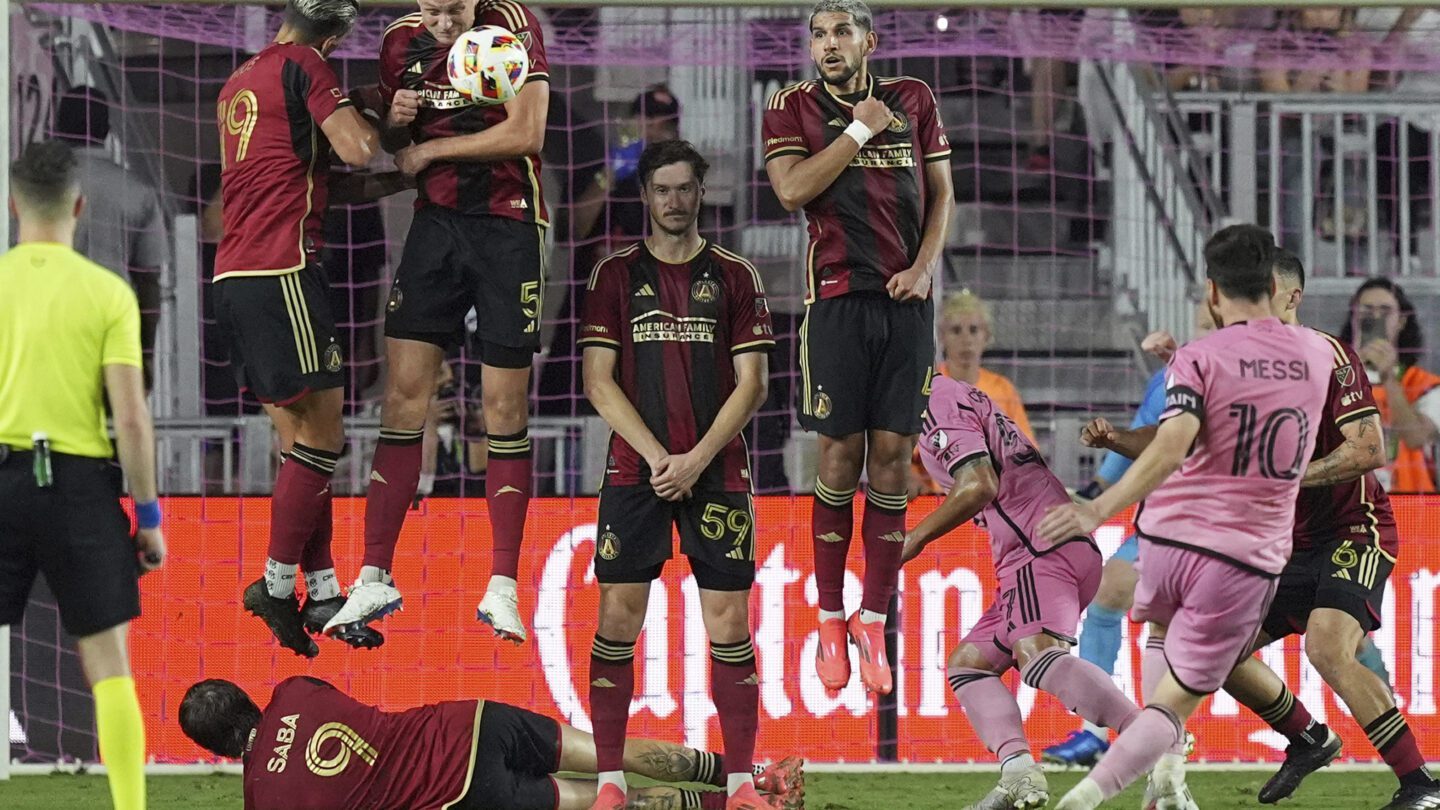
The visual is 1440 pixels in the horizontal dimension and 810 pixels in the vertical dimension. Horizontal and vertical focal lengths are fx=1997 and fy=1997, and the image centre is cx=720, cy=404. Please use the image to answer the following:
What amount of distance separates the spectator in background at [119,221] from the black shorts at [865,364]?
455 cm

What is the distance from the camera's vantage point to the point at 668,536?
7316 millimetres

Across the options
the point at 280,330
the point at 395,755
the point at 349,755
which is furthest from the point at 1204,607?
the point at 280,330

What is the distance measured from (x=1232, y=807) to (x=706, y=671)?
8.61 ft

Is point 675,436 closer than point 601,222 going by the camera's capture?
Yes

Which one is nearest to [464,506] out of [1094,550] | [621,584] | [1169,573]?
[621,584]

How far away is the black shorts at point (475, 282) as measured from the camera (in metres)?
7.00

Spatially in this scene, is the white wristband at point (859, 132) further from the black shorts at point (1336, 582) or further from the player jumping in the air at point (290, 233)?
the black shorts at point (1336, 582)

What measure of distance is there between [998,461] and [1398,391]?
13.5 feet

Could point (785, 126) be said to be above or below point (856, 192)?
above

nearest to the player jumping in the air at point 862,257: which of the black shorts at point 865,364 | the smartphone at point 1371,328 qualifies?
the black shorts at point 865,364

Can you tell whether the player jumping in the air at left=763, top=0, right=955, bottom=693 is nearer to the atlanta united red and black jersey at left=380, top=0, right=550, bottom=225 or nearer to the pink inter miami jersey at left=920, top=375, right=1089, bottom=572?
the pink inter miami jersey at left=920, top=375, right=1089, bottom=572

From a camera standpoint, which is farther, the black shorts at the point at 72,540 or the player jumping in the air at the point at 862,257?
the player jumping in the air at the point at 862,257

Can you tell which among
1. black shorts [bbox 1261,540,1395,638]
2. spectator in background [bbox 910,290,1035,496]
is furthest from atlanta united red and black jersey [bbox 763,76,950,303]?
spectator in background [bbox 910,290,1035,496]

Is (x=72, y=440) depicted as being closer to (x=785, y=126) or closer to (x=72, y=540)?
(x=72, y=540)
